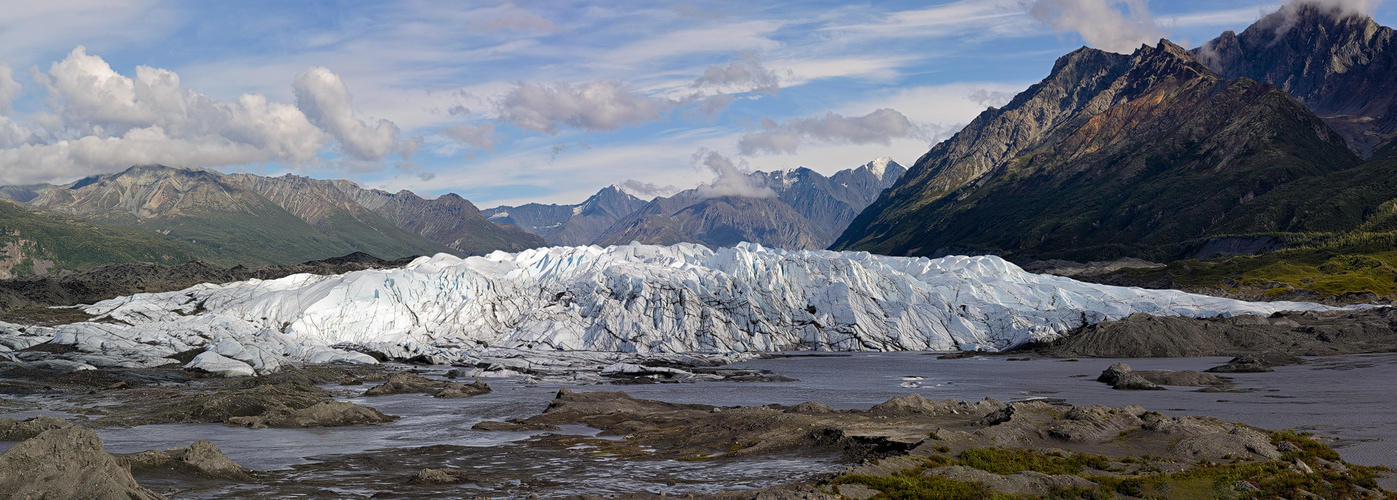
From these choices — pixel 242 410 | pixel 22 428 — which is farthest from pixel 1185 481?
pixel 242 410

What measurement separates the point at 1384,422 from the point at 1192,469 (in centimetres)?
2546

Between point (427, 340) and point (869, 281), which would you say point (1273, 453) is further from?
point (427, 340)

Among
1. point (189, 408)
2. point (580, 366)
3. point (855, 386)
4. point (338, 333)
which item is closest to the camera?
point (189, 408)

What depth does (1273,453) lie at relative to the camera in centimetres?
3753

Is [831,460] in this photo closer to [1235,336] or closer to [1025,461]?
[1025,461]

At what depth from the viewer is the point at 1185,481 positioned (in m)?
32.7

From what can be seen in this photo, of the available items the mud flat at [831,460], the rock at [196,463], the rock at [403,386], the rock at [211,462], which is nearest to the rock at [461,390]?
the rock at [403,386]

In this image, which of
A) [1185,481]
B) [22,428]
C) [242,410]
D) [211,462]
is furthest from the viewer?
[242,410]

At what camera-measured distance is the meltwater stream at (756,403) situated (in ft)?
132

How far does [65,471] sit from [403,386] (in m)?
60.0

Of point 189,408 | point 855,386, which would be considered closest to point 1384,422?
point 855,386

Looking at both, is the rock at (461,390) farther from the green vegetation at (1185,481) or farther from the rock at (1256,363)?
the rock at (1256,363)

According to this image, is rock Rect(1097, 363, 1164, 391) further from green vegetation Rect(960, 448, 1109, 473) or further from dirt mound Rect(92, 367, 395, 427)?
dirt mound Rect(92, 367, 395, 427)

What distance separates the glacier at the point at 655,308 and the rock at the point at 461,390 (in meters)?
35.5
